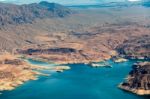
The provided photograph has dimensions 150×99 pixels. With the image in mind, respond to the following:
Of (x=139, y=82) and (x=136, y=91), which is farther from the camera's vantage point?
(x=139, y=82)

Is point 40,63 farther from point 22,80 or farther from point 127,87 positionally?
point 127,87

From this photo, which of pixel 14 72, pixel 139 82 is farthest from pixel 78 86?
pixel 14 72

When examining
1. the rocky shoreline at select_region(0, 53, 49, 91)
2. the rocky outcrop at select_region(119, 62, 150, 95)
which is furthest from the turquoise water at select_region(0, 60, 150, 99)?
the rocky shoreline at select_region(0, 53, 49, 91)

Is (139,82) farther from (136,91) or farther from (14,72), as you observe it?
(14,72)

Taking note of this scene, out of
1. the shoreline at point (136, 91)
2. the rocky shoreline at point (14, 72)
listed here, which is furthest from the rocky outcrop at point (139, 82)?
the rocky shoreline at point (14, 72)

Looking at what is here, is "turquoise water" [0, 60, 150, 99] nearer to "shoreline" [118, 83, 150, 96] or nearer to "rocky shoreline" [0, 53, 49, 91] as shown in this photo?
"shoreline" [118, 83, 150, 96]

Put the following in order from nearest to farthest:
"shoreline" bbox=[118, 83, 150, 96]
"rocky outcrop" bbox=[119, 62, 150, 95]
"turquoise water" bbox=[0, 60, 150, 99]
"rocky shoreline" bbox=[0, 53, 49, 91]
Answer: "turquoise water" bbox=[0, 60, 150, 99] → "shoreline" bbox=[118, 83, 150, 96] → "rocky outcrop" bbox=[119, 62, 150, 95] → "rocky shoreline" bbox=[0, 53, 49, 91]

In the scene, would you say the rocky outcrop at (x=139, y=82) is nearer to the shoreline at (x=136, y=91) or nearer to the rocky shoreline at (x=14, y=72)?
the shoreline at (x=136, y=91)
